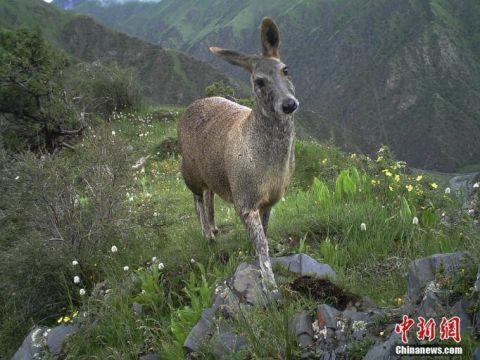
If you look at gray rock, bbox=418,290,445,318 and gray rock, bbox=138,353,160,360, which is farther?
gray rock, bbox=138,353,160,360

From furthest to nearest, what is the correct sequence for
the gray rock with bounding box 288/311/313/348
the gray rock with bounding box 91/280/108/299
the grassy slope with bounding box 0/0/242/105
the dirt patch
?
the grassy slope with bounding box 0/0/242/105 → the gray rock with bounding box 91/280/108/299 → the dirt patch → the gray rock with bounding box 288/311/313/348

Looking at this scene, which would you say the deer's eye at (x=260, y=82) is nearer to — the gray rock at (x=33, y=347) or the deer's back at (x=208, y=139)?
the deer's back at (x=208, y=139)

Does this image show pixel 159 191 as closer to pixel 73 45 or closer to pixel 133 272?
pixel 133 272

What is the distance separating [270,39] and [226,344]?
351 cm

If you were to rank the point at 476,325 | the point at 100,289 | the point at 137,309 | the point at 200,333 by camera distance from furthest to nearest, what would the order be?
the point at 100,289
the point at 137,309
the point at 200,333
the point at 476,325

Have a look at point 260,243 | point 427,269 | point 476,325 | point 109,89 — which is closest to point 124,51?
point 109,89

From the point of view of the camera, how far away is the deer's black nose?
5.61m

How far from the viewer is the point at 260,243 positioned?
605 centimetres

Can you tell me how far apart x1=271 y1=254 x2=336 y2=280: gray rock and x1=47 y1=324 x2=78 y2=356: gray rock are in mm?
2806

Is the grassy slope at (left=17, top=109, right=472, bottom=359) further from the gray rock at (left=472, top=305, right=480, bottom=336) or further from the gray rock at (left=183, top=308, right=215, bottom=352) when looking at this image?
the gray rock at (left=472, top=305, right=480, bottom=336)

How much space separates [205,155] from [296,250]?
1880 millimetres

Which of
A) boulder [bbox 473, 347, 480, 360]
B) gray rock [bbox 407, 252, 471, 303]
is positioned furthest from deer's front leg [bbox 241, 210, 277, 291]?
boulder [bbox 473, 347, 480, 360]

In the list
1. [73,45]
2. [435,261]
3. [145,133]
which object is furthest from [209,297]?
[73,45]

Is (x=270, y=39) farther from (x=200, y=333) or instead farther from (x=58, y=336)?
(x=58, y=336)
